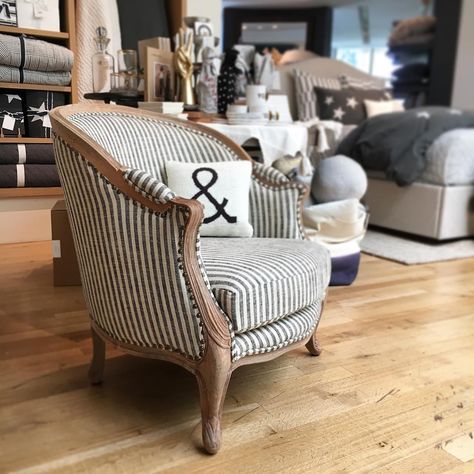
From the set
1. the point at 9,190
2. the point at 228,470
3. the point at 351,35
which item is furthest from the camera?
the point at 351,35

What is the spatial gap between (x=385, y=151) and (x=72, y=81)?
2.00 meters

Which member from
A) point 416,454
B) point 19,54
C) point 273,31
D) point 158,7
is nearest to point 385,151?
point 158,7

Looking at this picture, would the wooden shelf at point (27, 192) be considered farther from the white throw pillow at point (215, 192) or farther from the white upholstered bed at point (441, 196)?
the white upholstered bed at point (441, 196)

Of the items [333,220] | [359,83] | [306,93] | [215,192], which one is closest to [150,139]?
[215,192]

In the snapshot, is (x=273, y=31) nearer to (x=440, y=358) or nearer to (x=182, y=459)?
(x=440, y=358)

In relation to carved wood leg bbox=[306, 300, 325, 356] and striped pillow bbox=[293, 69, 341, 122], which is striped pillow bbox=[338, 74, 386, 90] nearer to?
striped pillow bbox=[293, 69, 341, 122]

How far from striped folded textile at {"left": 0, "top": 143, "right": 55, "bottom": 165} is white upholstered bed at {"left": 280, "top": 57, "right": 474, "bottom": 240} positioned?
217 centimetres

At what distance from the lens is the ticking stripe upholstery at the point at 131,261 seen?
1334 mm

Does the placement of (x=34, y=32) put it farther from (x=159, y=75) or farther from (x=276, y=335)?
(x=276, y=335)

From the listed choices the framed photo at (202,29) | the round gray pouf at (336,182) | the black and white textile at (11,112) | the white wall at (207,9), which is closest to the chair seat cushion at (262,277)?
the round gray pouf at (336,182)

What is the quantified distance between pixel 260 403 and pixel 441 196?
2.34m

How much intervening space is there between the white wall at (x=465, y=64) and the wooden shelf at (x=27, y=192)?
4561 mm

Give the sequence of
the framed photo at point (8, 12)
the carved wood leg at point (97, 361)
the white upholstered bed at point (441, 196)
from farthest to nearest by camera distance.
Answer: the white upholstered bed at point (441, 196) → the framed photo at point (8, 12) → the carved wood leg at point (97, 361)

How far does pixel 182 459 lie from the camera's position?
1.32 m
